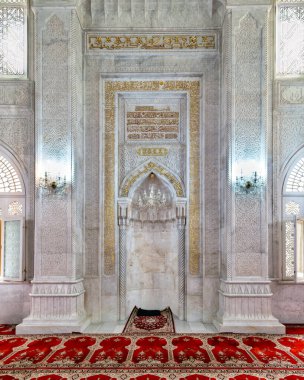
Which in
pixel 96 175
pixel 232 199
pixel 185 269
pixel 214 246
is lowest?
pixel 185 269

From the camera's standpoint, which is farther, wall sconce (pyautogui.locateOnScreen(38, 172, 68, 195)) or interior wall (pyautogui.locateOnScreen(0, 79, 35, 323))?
interior wall (pyautogui.locateOnScreen(0, 79, 35, 323))

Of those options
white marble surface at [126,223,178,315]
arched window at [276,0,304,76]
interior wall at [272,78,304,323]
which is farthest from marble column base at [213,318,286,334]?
arched window at [276,0,304,76]

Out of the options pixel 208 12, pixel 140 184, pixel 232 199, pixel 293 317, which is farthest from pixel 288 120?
pixel 293 317

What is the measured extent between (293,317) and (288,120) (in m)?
2.76

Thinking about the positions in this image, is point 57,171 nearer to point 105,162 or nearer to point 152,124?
point 105,162

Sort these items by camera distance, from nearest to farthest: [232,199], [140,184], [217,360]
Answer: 1. [217,360]
2. [232,199]
3. [140,184]

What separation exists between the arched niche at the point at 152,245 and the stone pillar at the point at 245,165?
31.7 inches

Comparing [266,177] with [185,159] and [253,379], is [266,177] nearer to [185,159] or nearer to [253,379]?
[185,159]

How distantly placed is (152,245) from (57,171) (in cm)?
203

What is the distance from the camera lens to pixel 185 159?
5.46 metres

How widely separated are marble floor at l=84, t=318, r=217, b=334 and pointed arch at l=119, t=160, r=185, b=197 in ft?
5.92

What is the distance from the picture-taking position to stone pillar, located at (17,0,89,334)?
4.70 meters

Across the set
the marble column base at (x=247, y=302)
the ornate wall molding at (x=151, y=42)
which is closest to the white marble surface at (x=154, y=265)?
the marble column base at (x=247, y=302)

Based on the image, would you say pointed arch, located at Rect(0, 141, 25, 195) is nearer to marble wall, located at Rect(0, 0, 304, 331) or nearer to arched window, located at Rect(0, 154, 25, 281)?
arched window, located at Rect(0, 154, 25, 281)
